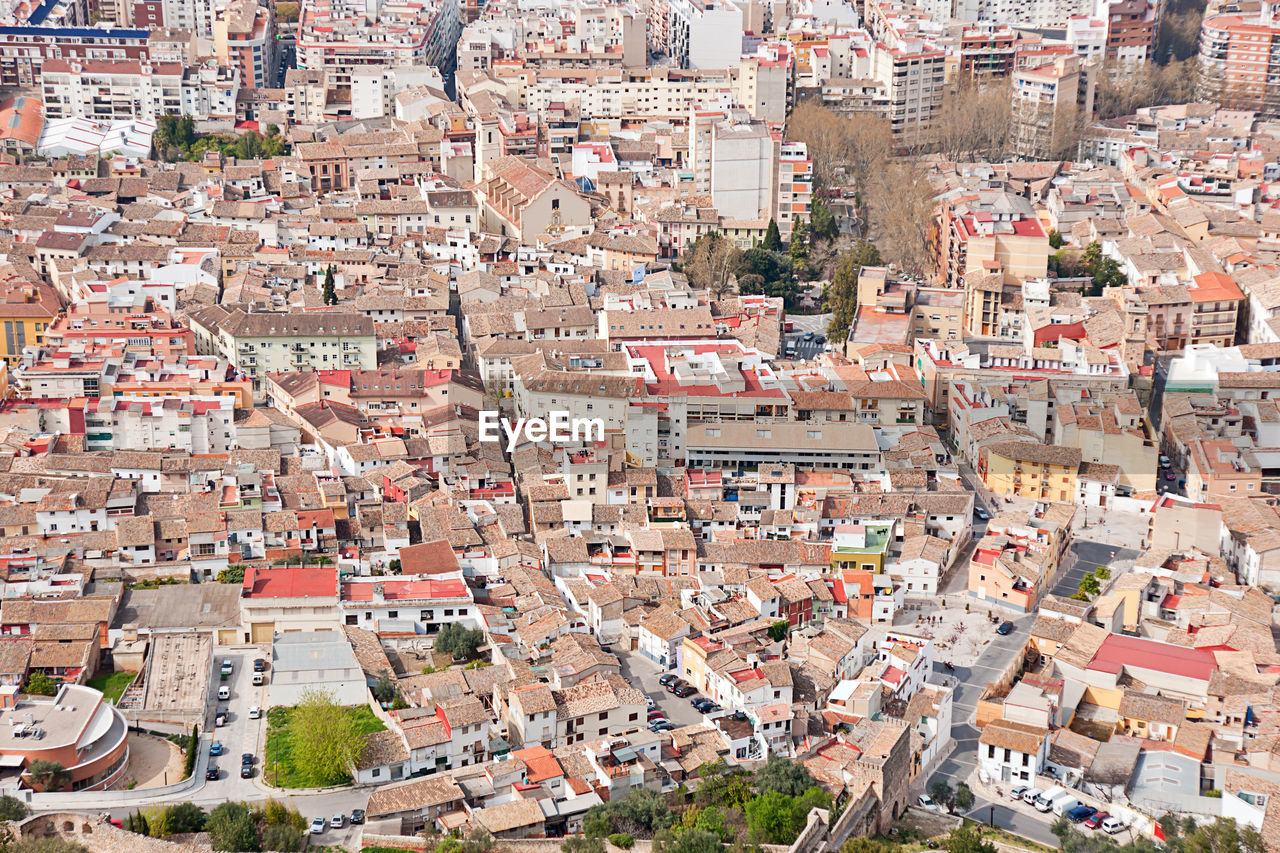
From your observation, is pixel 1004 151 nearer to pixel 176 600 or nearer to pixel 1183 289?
pixel 1183 289

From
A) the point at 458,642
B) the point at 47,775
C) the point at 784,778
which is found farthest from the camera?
the point at 458,642

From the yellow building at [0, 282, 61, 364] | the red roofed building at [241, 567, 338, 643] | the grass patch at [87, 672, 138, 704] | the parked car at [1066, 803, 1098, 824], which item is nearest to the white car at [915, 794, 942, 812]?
the parked car at [1066, 803, 1098, 824]

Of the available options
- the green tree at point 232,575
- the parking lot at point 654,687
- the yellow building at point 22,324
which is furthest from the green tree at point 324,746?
the yellow building at point 22,324

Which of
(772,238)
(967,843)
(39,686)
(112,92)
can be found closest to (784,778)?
(967,843)

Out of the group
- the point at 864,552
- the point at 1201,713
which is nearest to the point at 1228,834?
the point at 1201,713

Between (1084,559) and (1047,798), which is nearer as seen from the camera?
(1047,798)

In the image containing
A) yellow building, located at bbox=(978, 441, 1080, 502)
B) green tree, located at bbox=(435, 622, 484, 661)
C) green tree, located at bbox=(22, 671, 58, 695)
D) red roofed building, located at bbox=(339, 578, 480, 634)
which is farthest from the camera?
yellow building, located at bbox=(978, 441, 1080, 502)

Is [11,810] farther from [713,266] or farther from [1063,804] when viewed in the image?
[713,266]

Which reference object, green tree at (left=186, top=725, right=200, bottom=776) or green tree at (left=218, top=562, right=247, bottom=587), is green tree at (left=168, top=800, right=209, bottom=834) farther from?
green tree at (left=218, top=562, right=247, bottom=587)
